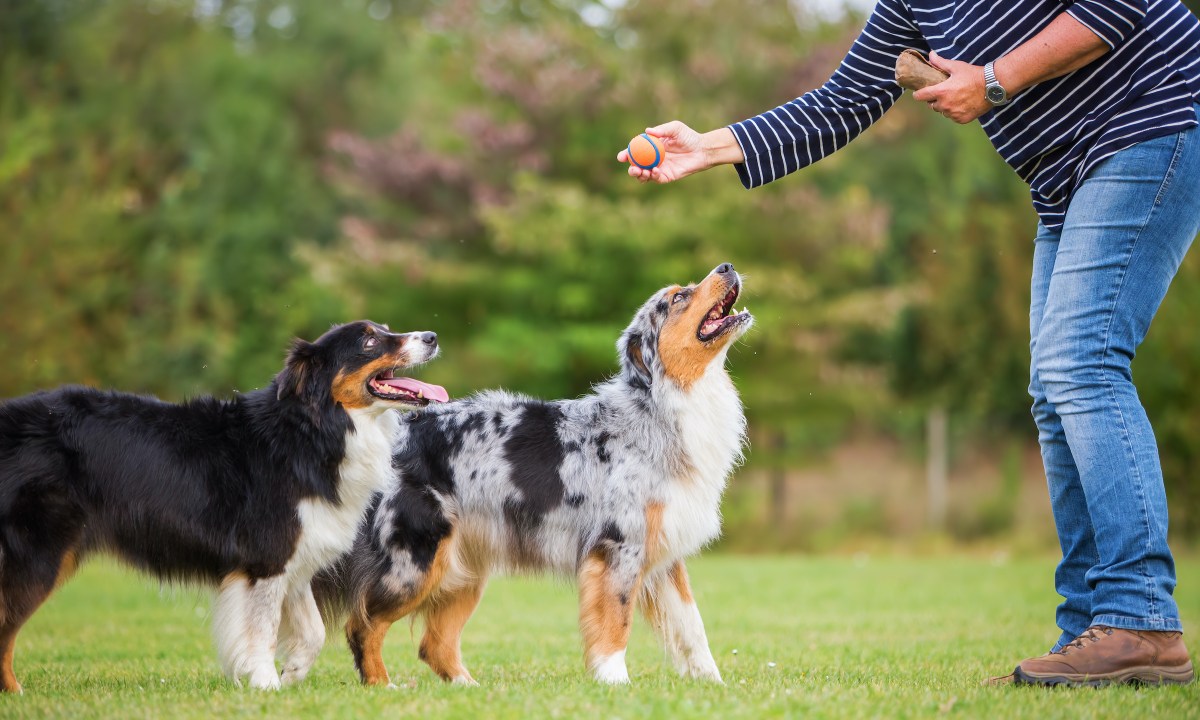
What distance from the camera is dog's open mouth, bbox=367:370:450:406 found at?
5.15 metres

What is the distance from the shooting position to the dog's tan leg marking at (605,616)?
498 centimetres

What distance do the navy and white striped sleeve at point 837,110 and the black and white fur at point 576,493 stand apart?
98 centimetres

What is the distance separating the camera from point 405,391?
518 cm

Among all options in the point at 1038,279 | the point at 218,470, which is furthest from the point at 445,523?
the point at 1038,279

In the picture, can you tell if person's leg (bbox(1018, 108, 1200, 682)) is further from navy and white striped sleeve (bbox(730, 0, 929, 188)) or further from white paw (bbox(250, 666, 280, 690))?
white paw (bbox(250, 666, 280, 690))

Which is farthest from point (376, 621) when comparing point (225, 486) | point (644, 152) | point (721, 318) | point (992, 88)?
point (992, 88)

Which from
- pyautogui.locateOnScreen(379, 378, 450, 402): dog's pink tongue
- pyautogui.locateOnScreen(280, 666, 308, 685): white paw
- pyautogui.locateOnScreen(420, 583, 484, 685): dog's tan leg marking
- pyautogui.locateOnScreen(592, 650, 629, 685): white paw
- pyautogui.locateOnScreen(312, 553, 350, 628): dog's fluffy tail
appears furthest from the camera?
pyautogui.locateOnScreen(420, 583, 484, 685): dog's tan leg marking

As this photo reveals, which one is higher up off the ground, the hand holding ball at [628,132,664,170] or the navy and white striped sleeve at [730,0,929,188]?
the navy and white striped sleeve at [730,0,929,188]

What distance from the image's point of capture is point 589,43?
17.3 m

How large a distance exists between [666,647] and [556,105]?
12792mm

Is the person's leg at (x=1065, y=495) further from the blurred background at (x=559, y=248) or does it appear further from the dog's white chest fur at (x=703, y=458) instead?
the blurred background at (x=559, y=248)

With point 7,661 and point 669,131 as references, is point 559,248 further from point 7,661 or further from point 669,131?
point 7,661

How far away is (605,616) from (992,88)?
2535 mm

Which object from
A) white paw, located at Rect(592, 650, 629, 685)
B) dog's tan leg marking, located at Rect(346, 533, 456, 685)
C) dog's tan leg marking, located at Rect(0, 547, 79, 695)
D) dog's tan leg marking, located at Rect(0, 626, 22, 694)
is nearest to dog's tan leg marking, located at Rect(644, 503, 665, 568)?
white paw, located at Rect(592, 650, 629, 685)
